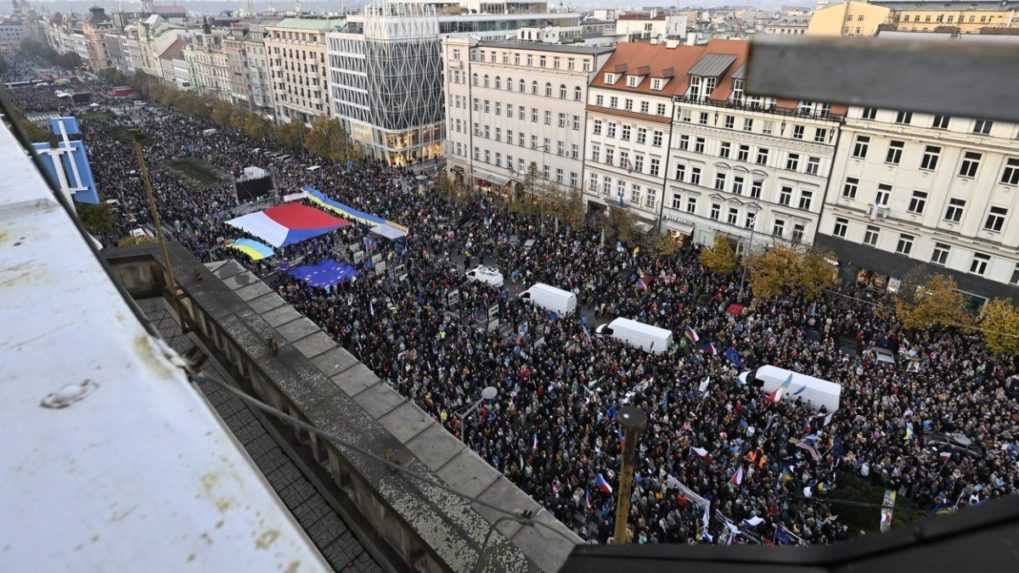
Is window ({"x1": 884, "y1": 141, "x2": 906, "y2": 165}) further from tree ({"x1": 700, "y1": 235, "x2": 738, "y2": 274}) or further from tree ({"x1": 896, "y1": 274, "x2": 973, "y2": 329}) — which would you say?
tree ({"x1": 700, "y1": 235, "x2": 738, "y2": 274})

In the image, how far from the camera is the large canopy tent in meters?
35.8

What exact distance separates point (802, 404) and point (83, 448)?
947 inches

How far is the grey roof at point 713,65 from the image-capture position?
36344mm

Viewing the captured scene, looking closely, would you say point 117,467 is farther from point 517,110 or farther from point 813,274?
point 517,110

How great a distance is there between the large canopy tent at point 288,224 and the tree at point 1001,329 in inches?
1418

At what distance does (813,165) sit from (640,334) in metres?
17.3

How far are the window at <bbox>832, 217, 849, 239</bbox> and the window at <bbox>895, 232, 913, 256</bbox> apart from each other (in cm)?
275

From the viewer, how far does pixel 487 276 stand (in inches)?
1297

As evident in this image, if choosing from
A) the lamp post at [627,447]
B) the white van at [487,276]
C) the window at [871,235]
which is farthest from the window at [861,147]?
the lamp post at [627,447]

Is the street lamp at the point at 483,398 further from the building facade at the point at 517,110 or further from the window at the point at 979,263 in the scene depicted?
the window at the point at 979,263

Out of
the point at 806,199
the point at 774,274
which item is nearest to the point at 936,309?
the point at 774,274

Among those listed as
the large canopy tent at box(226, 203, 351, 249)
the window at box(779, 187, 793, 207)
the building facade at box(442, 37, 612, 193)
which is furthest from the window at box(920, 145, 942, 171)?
Result: the large canopy tent at box(226, 203, 351, 249)

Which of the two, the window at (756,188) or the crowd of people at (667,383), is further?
the window at (756,188)

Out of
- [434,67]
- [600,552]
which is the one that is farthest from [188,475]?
[434,67]
